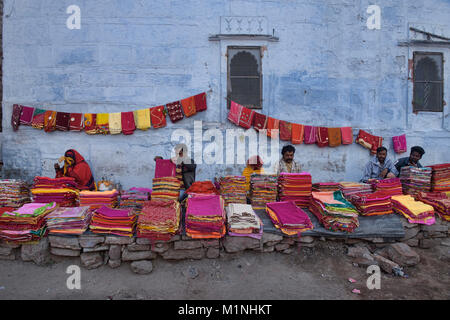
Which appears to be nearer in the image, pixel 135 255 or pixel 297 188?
pixel 135 255

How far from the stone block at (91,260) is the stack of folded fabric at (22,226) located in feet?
2.20

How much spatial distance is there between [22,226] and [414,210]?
5.75 metres

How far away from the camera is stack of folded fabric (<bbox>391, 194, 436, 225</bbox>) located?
13.8 feet

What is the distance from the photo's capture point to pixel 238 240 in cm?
375

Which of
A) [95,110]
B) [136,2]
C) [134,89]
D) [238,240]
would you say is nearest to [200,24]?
[136,2]

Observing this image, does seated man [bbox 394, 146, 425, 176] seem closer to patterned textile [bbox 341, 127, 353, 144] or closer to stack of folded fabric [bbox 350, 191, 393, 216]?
stack of folded fabric [bbox 350, 191, 393, 216]

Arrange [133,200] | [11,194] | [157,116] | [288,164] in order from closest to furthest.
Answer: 1. [133,200]
2. [11,194]
3. [288,164]
4. [157,116]

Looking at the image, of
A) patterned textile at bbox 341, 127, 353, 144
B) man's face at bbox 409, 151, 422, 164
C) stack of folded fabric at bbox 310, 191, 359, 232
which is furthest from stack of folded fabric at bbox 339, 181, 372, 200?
patterned textile at bbox 341, 127, 353, 144

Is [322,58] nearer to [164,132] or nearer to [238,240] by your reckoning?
[164,132]

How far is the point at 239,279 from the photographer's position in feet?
11.4

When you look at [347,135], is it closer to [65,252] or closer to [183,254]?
[183,254]

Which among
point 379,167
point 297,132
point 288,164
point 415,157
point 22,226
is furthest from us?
point 297,132

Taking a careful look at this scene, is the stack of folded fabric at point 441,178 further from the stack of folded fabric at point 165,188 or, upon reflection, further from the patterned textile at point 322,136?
the stack of folded fabric at point 165,188

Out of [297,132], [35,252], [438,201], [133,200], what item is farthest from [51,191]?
[438,201]
